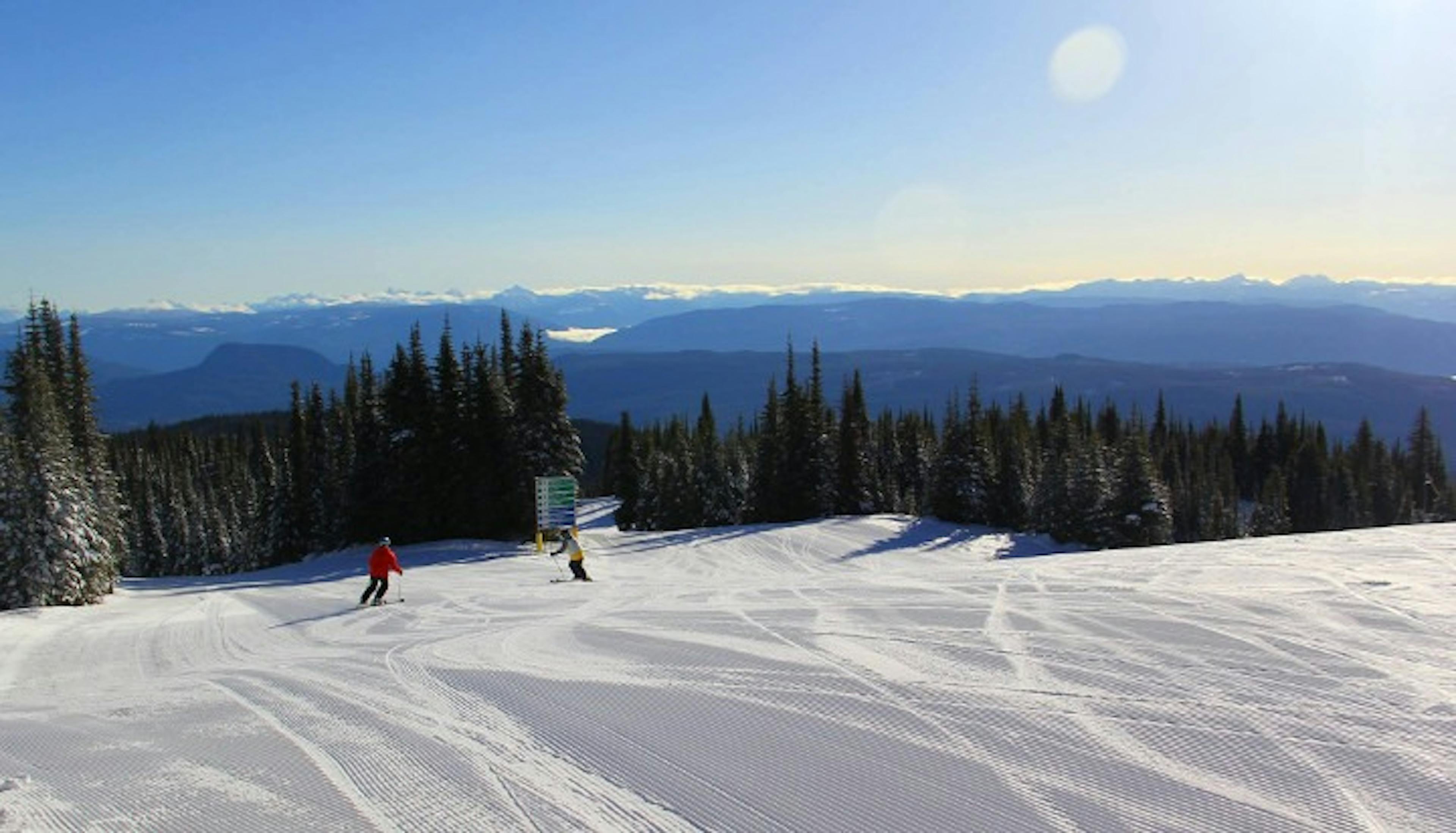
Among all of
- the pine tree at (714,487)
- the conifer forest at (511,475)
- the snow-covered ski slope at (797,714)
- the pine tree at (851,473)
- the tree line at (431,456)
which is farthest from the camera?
the pine tree at (714,487)

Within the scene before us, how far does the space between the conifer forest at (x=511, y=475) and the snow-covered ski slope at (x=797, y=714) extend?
17141mm

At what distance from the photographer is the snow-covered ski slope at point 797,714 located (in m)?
6.12

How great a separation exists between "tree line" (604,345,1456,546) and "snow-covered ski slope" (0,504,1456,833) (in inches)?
1382

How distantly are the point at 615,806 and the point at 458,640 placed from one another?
7.99 m

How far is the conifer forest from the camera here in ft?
113

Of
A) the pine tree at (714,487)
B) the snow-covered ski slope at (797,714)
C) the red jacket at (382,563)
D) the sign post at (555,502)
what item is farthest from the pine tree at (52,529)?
the pine tree at (714,487)

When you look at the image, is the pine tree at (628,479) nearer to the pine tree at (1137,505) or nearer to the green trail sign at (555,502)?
the pine tree at (1137,505)

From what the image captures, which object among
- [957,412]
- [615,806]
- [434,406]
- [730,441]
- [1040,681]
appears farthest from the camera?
[730,441]

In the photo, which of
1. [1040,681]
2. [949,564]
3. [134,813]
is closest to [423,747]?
[134,813]

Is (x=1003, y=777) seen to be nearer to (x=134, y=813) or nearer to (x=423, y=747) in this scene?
(x=423, y=747)

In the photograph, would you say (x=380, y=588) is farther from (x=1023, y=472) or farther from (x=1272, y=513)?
(x=1272, y=513)

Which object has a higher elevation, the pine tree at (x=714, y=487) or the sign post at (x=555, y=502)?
the sign post at (x=555, y=502)

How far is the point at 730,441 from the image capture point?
83250 mm

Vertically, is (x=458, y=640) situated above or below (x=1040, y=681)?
below
